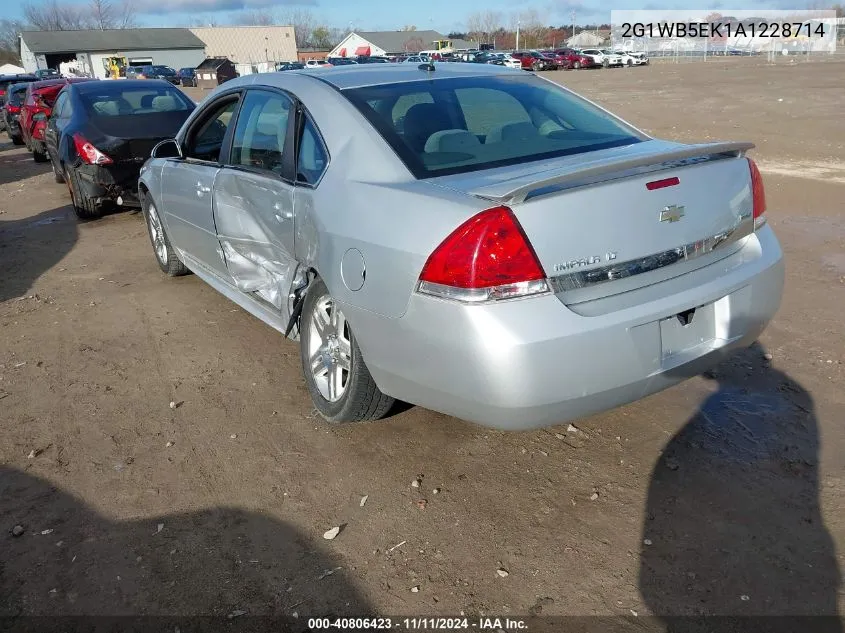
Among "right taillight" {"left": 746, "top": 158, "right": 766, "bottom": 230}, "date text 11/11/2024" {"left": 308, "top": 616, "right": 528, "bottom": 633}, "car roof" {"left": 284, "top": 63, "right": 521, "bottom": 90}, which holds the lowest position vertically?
"date text 11/11/2024" {"left": 308, "top": 616, "right": 528, "bottom": 633}

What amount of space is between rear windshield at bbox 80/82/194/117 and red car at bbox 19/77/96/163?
21.5 feet

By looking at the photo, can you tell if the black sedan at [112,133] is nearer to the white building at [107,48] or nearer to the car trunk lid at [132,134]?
the car trunk lid at [132,134]

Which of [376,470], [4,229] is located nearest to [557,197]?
[376,470]

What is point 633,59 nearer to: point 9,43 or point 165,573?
point 165,573

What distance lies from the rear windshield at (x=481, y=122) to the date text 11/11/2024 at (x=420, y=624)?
5.72 ft

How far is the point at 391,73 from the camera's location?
401 centimetres

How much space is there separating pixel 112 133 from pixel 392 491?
7143mm

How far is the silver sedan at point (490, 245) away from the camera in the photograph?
2.66 metres

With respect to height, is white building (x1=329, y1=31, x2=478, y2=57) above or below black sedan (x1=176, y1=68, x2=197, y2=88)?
above

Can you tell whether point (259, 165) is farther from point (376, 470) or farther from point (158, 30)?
point (158, 30)

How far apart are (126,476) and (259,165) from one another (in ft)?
6.01

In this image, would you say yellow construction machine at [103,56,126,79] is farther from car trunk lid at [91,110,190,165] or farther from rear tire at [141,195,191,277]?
rear tire at [141,195,191,277]

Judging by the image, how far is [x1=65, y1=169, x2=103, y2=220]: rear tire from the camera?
9.09m

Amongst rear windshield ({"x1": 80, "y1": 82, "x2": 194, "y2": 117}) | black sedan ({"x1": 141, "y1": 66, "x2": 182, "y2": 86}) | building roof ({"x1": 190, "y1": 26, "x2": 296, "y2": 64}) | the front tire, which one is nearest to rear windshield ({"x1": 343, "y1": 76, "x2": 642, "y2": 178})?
the front tire
